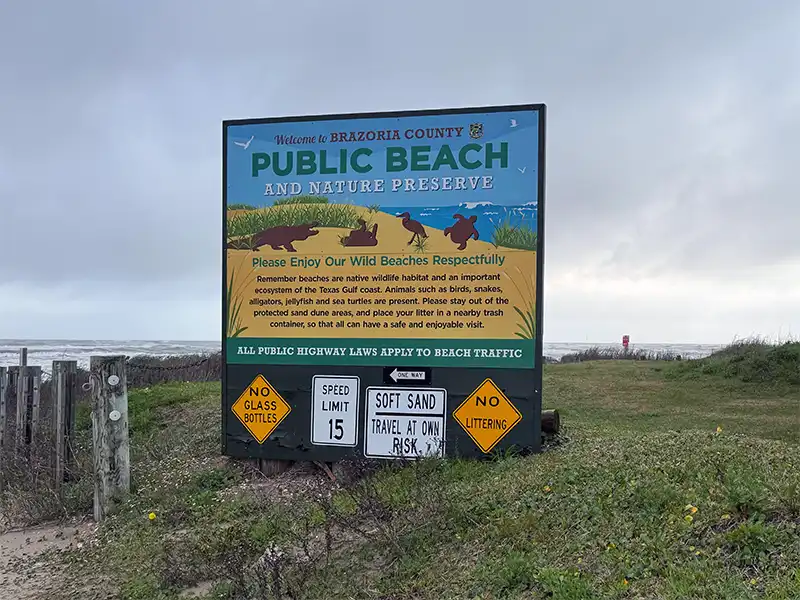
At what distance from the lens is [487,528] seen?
5.23 metres

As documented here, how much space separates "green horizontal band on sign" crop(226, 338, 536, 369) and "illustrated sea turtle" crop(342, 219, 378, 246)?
968 mm

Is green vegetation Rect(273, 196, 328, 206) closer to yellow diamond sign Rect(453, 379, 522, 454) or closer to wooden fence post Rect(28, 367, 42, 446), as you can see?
yellow diamond sign Rect(453, 379, 522, 454)

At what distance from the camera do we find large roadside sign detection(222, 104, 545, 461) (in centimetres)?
737

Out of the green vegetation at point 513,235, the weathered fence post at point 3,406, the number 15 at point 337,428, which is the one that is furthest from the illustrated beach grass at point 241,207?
the weathered fence post at point 3,406

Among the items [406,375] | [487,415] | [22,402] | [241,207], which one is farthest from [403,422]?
[22,402]

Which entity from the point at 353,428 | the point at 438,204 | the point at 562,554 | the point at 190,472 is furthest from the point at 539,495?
the point at 190,472

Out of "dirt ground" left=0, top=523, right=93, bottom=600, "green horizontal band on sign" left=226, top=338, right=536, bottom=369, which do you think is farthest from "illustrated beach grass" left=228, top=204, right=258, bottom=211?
"dirt ground" left=0, top=523, right=93, bottom=600

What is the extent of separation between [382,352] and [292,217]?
1682 millimetres

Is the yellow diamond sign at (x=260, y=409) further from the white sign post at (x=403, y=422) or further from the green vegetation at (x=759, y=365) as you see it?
the green vegetation at (x=759, y=365)

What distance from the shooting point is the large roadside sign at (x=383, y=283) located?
7.37m

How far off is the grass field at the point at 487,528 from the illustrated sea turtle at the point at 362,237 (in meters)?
2.24

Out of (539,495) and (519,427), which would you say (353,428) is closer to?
(519,427)

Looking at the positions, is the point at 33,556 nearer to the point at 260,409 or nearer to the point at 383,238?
the point at 260,409

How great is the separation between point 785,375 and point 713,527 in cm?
1446
